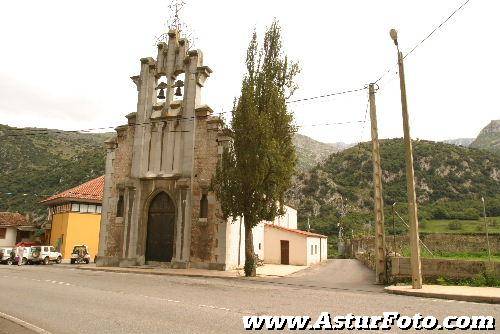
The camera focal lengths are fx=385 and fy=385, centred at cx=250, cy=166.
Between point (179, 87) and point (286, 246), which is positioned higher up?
point (179, 87)

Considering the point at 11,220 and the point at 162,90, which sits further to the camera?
the point at 11,220

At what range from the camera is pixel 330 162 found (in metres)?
110

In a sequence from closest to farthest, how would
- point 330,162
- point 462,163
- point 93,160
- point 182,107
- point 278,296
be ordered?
point 278,296, point 182,107, point 93,160, point 462,163, point 330,162

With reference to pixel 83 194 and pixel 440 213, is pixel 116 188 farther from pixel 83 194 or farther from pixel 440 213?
pixel 440 213

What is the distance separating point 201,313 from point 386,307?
4634 mm

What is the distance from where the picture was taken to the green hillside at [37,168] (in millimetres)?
67125

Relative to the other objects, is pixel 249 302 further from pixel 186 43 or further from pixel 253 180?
pixel 186 43

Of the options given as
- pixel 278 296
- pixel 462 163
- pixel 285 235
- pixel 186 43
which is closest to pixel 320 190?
pixel 462 163

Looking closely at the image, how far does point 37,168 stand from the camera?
79562mm

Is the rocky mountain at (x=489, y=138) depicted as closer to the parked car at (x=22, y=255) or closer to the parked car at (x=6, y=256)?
the parked car at (x=22, y=255)

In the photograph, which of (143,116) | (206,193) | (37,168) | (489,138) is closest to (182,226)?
(206,193)

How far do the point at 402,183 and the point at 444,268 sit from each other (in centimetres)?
8048

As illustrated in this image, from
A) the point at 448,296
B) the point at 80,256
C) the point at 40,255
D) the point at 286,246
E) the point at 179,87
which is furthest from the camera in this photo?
the point at 286,246

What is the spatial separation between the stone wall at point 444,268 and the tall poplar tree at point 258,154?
6131mm
